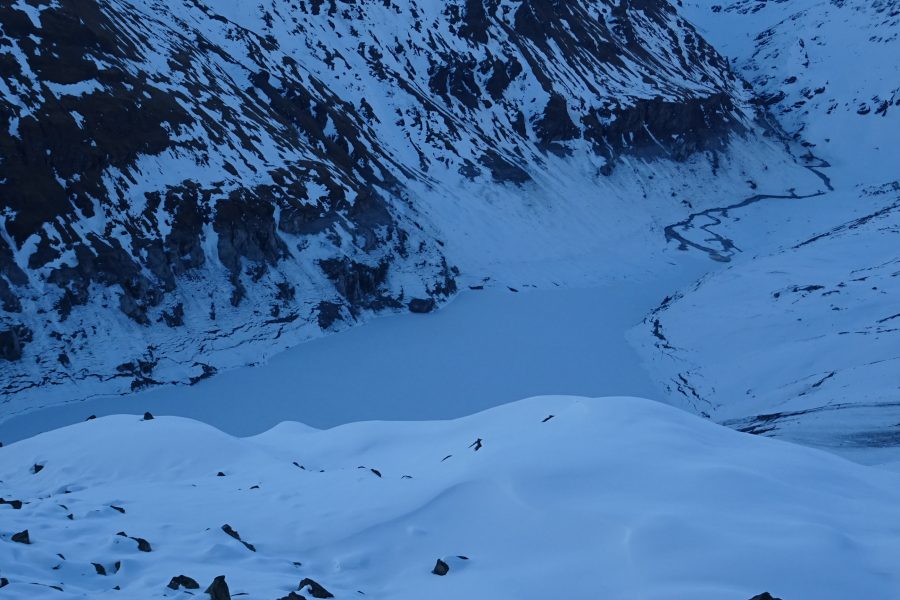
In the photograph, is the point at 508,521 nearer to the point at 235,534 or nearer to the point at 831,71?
the point at 235,534

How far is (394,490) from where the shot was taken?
9.90 metres

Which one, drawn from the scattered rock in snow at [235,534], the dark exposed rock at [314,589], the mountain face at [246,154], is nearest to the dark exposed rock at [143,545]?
the scattered rock in snow at [235,534]

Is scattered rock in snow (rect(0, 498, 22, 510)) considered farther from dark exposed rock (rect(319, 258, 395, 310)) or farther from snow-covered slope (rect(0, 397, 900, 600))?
dark exposed rock (rect(319, 258, 395, 310))

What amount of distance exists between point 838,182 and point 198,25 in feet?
190

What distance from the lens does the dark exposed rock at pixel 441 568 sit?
7578 mm

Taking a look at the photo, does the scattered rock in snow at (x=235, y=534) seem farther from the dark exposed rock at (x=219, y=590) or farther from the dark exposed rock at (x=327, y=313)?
the dark exposed rock at (x=327, y=313)

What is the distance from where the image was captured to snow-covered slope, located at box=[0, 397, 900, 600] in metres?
6.80

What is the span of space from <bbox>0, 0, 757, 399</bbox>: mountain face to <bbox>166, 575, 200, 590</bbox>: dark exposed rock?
76.8 feet

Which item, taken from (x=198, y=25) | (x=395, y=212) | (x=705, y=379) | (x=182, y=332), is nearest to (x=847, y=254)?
(x=705, y=379)

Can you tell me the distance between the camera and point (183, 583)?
682cm

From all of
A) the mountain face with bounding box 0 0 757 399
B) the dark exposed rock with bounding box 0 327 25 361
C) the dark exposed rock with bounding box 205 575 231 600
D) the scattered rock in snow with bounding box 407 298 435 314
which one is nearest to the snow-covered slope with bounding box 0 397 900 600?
the dark exposed rock with bounding box 205 575 231 600

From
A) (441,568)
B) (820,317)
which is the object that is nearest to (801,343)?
(820,317)

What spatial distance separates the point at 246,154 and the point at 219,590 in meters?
34.2

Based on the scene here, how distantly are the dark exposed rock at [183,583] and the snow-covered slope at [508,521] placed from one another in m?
0.09
